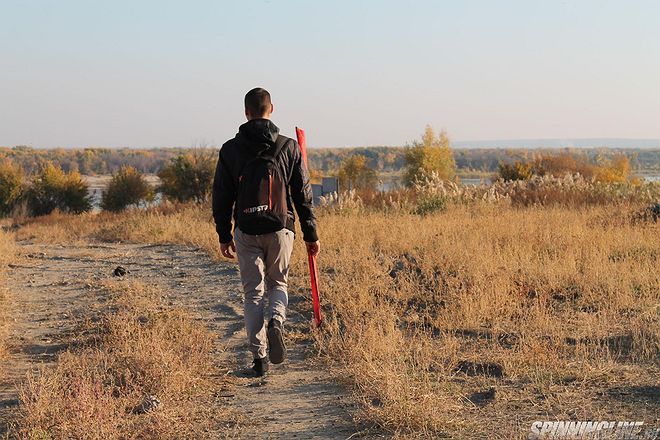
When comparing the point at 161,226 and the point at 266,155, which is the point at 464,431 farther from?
the point at 161,226

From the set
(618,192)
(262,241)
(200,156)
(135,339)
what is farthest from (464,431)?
(200,156)

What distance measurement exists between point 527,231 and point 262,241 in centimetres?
730

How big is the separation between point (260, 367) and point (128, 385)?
1.03m

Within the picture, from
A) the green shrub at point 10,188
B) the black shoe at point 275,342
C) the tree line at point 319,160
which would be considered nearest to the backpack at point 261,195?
the black shoe at point 275,342

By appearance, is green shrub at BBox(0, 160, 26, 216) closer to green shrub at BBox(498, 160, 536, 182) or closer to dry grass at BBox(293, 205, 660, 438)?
green shrub at BBox(498, 160, 536, 182)

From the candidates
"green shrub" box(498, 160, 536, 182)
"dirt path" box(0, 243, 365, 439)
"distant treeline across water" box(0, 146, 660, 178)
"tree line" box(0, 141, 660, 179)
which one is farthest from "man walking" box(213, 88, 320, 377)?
"tree line" box(0, 141, 660, 179)

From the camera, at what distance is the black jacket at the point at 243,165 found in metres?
5.46

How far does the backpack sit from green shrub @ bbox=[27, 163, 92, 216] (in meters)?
34.9

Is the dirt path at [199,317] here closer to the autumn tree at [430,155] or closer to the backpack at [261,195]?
the backpack at [261,195]

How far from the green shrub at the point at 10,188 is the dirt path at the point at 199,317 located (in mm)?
23989

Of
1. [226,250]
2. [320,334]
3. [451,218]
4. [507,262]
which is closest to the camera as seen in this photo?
[226,250]

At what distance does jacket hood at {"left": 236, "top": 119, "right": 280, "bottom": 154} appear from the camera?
5.43m

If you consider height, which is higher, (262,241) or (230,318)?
(262,241)

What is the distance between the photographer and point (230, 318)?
320 inches
